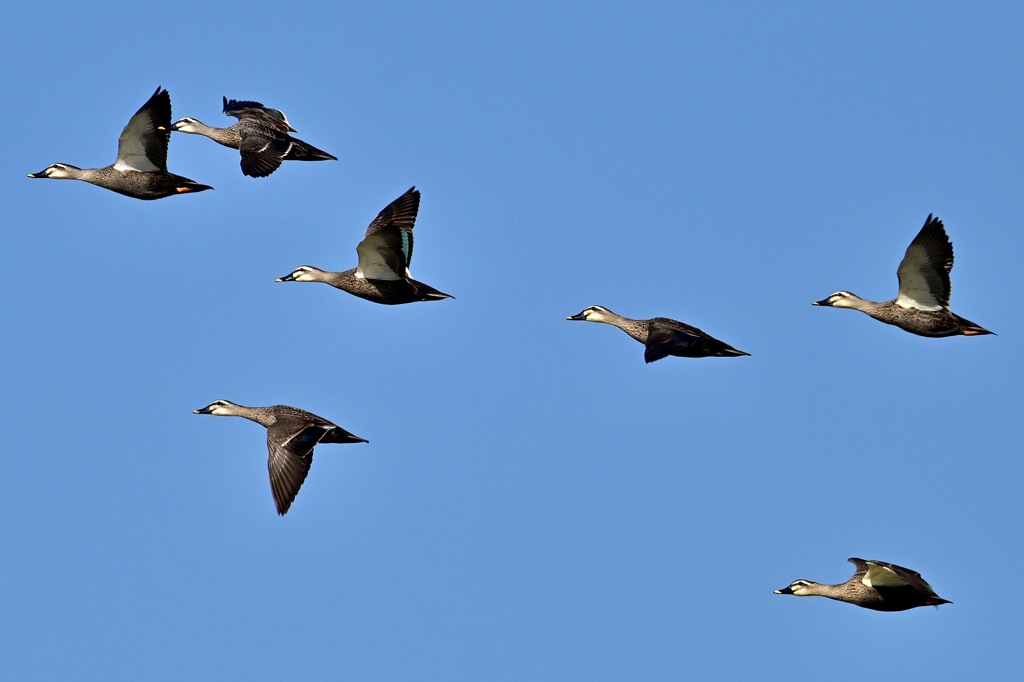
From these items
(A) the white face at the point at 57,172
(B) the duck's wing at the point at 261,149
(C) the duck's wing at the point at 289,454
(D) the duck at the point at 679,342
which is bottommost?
(C) the duck's wing at the point at 289,454

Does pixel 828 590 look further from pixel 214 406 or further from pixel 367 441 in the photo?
pixel 214 406

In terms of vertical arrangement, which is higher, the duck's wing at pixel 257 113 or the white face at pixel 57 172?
the duck's wing at pixel 257 113

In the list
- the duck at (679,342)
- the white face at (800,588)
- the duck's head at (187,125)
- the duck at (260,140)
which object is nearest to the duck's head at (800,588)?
the white face at (800,588)

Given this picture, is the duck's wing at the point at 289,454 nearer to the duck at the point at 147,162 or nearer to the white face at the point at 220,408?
the white face at the point at 220,408

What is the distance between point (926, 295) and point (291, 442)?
1162cm

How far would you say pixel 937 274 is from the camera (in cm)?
3039

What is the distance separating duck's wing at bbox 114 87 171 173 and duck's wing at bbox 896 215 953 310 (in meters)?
13.4

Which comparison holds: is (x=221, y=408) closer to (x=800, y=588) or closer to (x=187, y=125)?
(x=187, y=125)

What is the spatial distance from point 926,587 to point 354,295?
1120cm

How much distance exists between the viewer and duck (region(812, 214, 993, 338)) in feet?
98.4

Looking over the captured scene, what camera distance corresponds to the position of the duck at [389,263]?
29672mm

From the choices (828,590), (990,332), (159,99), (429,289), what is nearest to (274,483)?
(429,289)

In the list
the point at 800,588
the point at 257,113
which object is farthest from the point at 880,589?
the point at 257,113

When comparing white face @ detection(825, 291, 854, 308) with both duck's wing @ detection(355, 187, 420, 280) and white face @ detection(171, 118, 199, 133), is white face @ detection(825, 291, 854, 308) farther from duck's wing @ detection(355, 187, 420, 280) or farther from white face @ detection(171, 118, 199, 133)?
white face @ detection(171, 118, 199, 133)
